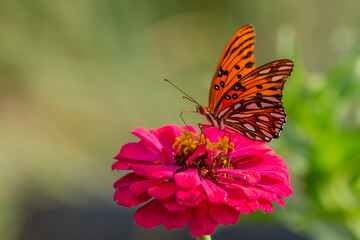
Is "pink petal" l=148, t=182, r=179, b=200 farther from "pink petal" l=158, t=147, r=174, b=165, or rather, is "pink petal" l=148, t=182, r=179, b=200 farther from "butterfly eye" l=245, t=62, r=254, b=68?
"butterfly eye" l=245, t=62, r=254, b=68

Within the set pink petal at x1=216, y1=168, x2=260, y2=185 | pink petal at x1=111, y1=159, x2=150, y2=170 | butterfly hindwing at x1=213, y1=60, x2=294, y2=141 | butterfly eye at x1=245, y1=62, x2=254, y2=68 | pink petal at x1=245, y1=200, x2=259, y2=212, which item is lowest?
pink petal at x1=245, y1=200, x2=259, y2=212

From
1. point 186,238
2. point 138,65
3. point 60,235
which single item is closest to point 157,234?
point 186,238

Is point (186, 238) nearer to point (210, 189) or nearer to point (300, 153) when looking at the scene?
point (300, 153)

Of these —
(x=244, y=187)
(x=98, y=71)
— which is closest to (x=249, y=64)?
(x=244, y=187)

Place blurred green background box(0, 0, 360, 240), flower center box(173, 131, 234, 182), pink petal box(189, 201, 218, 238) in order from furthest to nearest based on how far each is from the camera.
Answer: blurred green background box(0, 0, 360, 240), flower center box(173, 131, 234, 182), pink petal box(189, 201, 218, 238)

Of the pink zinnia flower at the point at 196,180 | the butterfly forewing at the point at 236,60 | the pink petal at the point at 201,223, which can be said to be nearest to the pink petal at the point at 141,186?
the pink zinnia flower at the point at 196,180

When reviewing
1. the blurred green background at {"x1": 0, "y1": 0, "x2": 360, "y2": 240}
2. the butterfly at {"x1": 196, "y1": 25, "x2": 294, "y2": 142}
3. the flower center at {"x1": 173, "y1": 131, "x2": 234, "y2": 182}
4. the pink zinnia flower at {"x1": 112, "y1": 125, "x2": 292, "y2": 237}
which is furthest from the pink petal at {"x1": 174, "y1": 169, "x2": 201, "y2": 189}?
the blurred green background at {"x1": 0, "y1": 0, "x2": 360, "y2": 240}

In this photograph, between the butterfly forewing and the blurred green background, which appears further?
the blurred green background

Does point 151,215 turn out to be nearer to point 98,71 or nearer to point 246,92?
point 246,92

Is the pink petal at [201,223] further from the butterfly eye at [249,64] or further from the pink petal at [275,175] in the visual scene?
the butterfly eye at [249,64]
